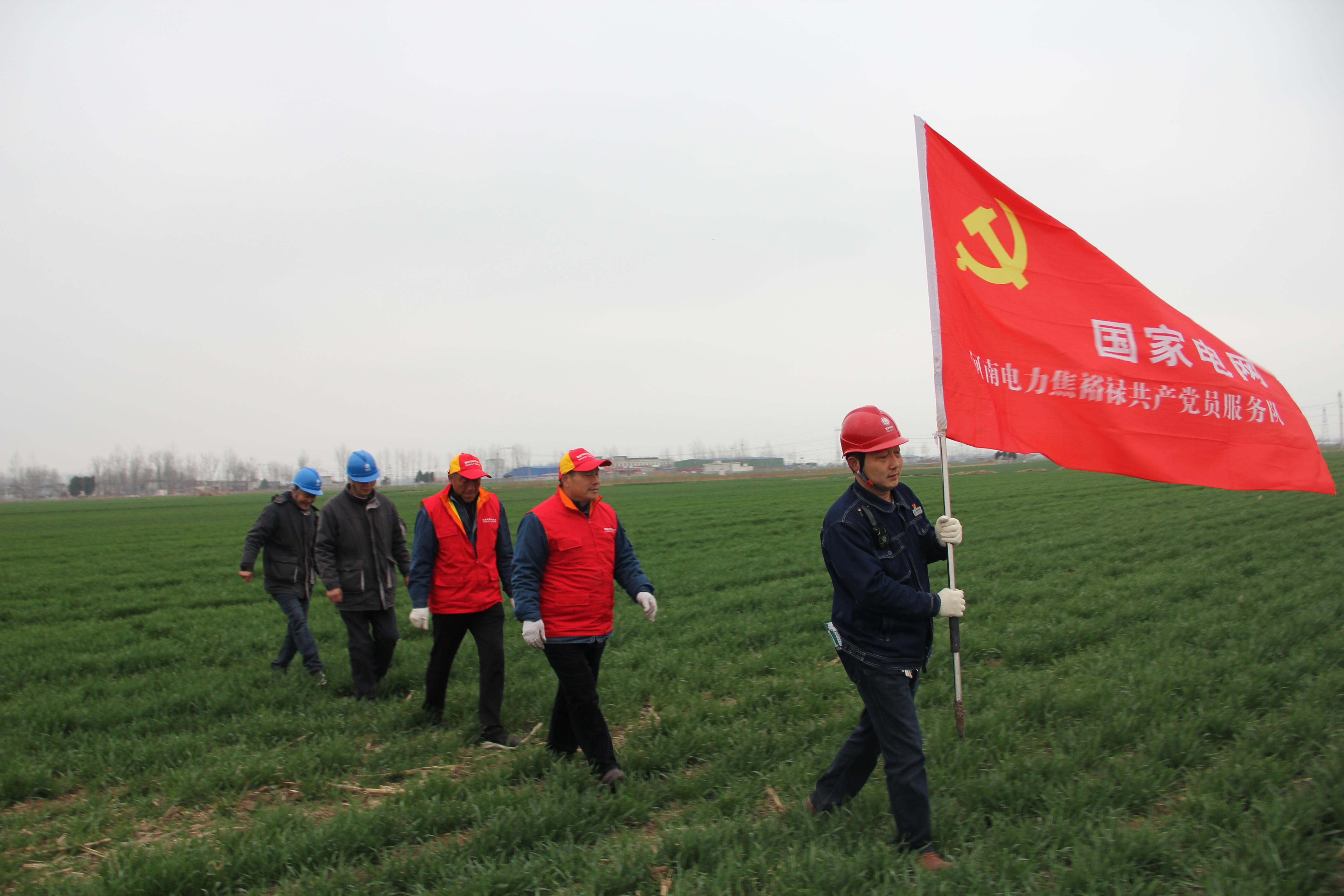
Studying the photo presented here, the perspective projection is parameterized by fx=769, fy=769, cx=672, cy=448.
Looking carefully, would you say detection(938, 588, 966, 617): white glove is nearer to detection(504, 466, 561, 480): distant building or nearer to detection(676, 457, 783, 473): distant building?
detection(504, 466, 561, 480): distant building

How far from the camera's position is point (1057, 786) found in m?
4.42

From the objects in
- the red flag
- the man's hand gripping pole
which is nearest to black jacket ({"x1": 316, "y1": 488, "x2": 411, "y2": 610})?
the man's hand gripping pole

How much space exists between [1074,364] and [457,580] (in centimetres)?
482

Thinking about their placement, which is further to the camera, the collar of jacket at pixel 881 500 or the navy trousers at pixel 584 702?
the navy trousers at pixel 584 702

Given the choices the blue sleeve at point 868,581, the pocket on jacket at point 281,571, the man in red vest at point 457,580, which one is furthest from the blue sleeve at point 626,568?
the pocket on jacket at point 281,571

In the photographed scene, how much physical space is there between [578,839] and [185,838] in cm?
228

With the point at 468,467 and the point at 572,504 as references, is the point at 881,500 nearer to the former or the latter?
the point at 572,504

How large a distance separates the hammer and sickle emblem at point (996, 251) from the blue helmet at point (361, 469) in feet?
16.9

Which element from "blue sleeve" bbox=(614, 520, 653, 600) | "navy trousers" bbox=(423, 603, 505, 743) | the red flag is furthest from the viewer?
"navy trousers" bbox=(423, 603, 505, 743)

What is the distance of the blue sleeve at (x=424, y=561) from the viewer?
6312mm

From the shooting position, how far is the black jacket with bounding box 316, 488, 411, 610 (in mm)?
7020

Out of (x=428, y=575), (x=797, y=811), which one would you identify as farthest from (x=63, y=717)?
(x=797, y=811)

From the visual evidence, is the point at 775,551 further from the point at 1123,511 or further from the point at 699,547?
the point at 1123,511

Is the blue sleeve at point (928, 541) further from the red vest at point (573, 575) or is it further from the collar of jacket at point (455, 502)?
the collar of jacket at point (455, 502)
